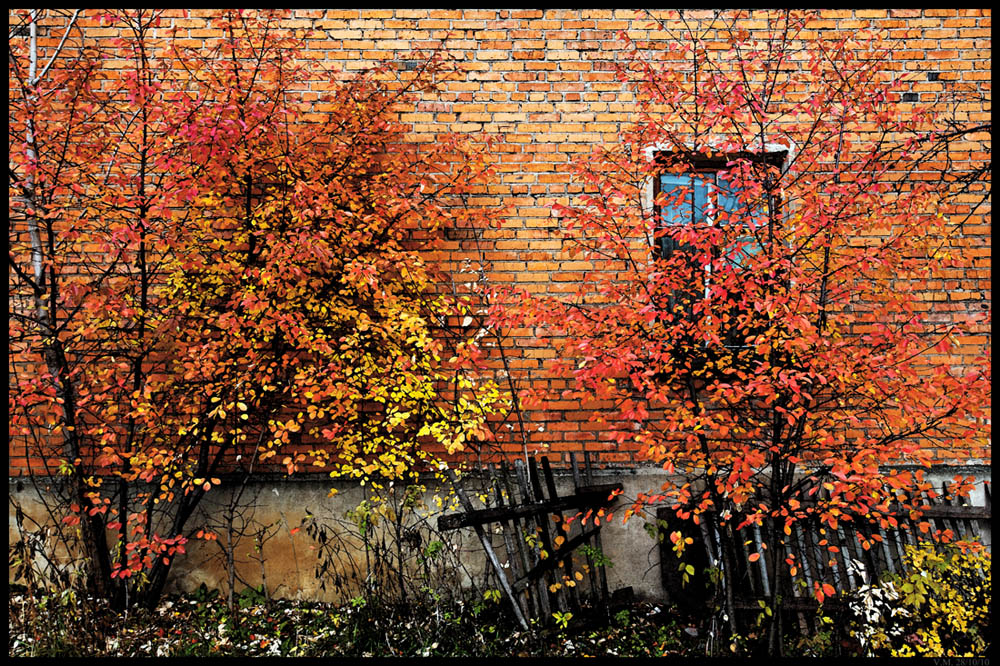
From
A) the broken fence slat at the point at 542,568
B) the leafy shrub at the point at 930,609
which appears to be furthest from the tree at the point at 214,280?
the leafy shrub at the point at 930,609

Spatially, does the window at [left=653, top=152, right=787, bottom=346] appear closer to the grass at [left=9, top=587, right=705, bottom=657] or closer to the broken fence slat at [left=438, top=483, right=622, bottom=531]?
the broken fence slat at [left=438, top=483, right=622, bottom=531]

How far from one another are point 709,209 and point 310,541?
3.78 meters

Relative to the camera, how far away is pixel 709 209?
367cm

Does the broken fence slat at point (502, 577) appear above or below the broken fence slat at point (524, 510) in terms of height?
below

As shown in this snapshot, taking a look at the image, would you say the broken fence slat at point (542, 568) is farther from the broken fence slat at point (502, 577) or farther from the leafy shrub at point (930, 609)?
the leafy shrub at point (930, 609)

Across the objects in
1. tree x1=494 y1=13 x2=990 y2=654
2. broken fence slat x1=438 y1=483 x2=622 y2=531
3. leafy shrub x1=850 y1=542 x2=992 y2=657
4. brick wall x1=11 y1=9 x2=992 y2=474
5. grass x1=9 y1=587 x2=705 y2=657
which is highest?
brick wall x1=11 y1=9 x2=992 y2=474

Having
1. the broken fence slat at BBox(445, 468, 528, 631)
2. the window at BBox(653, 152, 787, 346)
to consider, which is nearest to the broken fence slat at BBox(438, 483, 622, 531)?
the broken fence slat at BBox(445, 468, 528, 631)

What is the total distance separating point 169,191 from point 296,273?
927 mm

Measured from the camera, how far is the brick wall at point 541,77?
196 inches

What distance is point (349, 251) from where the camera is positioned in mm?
4371

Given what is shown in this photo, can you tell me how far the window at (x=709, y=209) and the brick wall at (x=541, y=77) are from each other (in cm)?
72

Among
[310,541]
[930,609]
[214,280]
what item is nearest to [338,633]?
[310,541]

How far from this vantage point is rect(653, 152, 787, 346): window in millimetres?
3607

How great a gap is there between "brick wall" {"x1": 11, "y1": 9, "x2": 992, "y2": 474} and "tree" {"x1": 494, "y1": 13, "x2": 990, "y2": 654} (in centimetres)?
18
